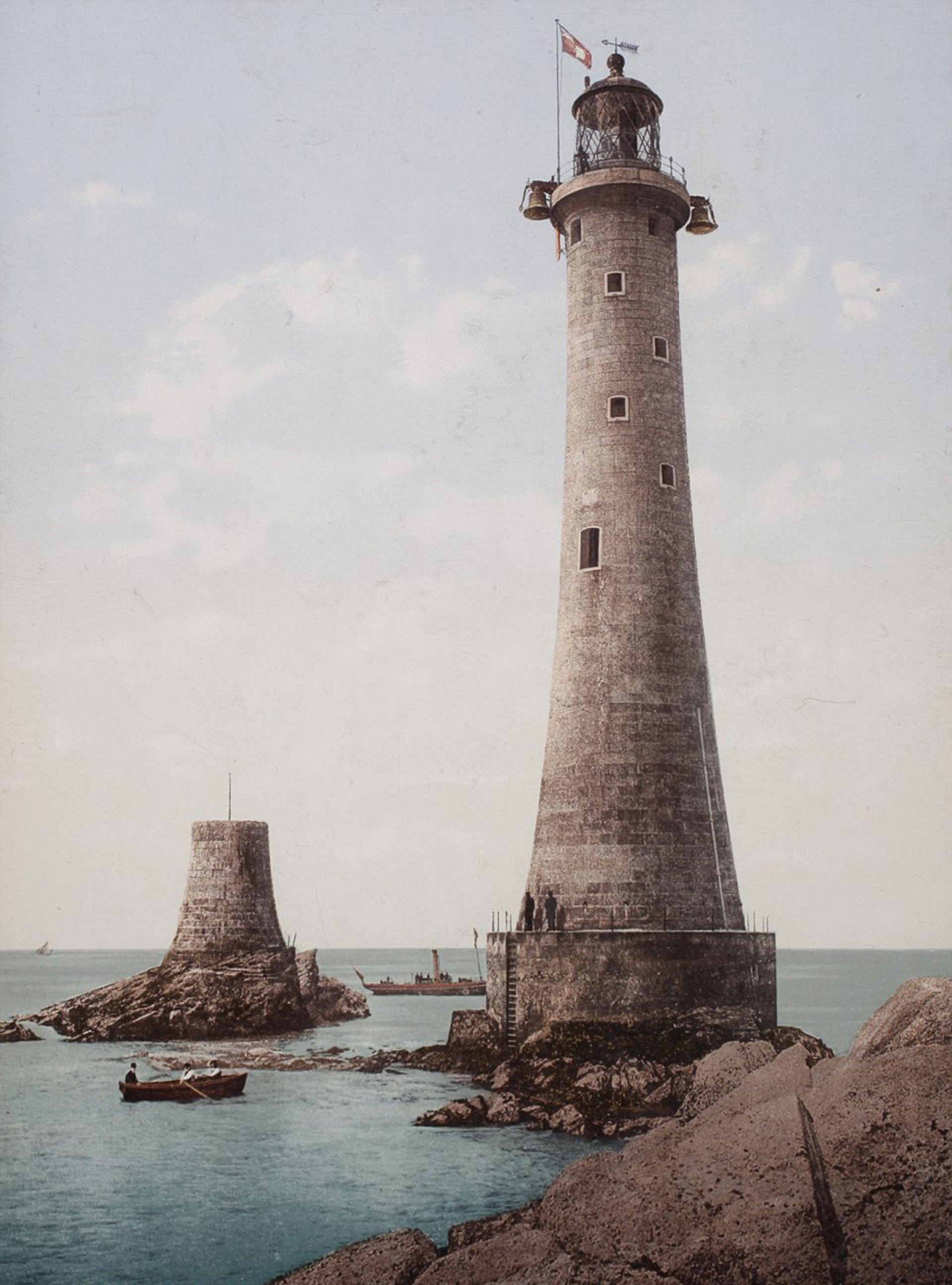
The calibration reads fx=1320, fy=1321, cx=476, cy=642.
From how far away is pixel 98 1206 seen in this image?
70.2 ft

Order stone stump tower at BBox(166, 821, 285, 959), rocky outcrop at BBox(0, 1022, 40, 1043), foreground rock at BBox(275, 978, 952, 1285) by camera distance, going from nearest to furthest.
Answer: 1. foreground rock at BBox(275, 978, 952, 1285)
2. stone stump tower at BBox(166, 821, 285, 959)
3. rocky outcrop at BBox(0, 1022, 40, 1043)

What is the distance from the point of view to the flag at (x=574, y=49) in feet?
106

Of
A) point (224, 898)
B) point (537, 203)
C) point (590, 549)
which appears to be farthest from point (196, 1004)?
point (537, 203)

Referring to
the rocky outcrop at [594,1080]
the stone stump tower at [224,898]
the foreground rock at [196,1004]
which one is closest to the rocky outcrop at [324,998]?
the foreground rock at [196,1004]

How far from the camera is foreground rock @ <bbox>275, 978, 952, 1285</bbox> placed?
9.20 m

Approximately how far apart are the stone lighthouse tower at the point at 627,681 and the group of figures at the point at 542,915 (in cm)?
4

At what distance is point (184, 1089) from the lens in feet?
103

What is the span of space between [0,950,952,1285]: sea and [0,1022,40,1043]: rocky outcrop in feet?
30.6

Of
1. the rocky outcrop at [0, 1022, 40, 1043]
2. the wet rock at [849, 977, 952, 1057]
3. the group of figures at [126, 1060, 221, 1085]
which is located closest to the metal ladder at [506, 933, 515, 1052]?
the group of figures at [126, 1060, 221, 1085]

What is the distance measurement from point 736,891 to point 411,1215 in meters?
13.6

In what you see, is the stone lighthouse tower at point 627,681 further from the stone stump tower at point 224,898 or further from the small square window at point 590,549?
the stone stump tower at point 224,898

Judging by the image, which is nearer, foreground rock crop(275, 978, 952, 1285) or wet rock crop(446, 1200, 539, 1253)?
foreground rock crop(275, 978, 952, 1285)

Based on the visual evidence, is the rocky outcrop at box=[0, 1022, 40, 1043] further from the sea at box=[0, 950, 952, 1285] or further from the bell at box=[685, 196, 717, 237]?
the bell at box=[685, 196, 717, 237]

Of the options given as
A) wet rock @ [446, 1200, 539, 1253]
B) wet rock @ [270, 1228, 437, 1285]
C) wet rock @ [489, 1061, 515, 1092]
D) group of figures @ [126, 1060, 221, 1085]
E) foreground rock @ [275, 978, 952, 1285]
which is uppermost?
foreground rock @ [275, 978, 952, 1285]
